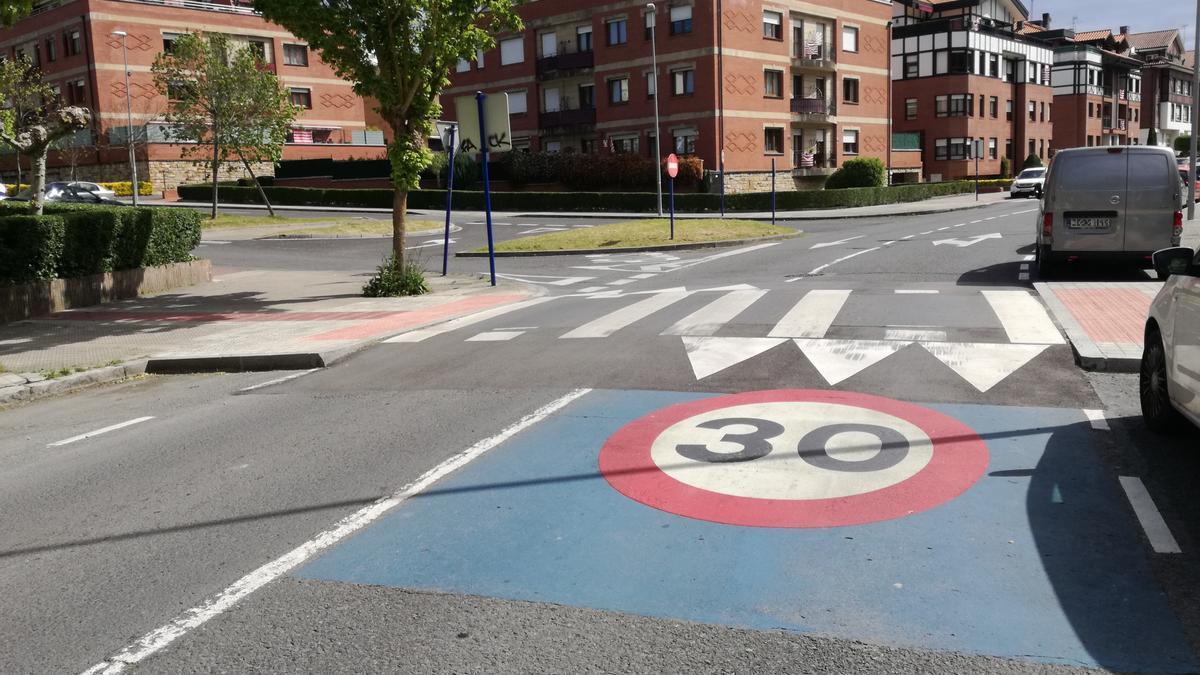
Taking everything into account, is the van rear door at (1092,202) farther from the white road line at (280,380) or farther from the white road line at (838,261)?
the white road line at (280,380)

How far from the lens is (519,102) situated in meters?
57.8

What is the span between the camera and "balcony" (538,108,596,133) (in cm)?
5388

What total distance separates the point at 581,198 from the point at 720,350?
121 ft

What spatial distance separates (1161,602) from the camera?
3879 millimetres

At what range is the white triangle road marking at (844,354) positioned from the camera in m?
8.43

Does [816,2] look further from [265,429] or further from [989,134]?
[265,429]

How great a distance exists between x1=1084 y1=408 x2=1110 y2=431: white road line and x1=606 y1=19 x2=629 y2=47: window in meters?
47.5

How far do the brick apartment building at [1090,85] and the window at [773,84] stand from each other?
3596cm

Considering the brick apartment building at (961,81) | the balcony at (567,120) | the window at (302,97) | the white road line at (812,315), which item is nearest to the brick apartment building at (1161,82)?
the brick apartment building at (961,81)

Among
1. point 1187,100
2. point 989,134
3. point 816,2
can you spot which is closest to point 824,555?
point 816,2

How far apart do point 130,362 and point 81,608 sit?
274 inches

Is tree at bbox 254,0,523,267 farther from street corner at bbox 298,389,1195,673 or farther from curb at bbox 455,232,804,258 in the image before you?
street corner at bbox 298,389,1195,673

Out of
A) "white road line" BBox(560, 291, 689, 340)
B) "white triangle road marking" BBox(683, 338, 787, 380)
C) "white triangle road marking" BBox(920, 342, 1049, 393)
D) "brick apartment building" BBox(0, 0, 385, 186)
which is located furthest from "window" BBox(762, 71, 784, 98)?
"white triangle road marking" BBox(920, 342, 1049, 393)

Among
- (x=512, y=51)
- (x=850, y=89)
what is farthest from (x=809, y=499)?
(x=512, y=51)
